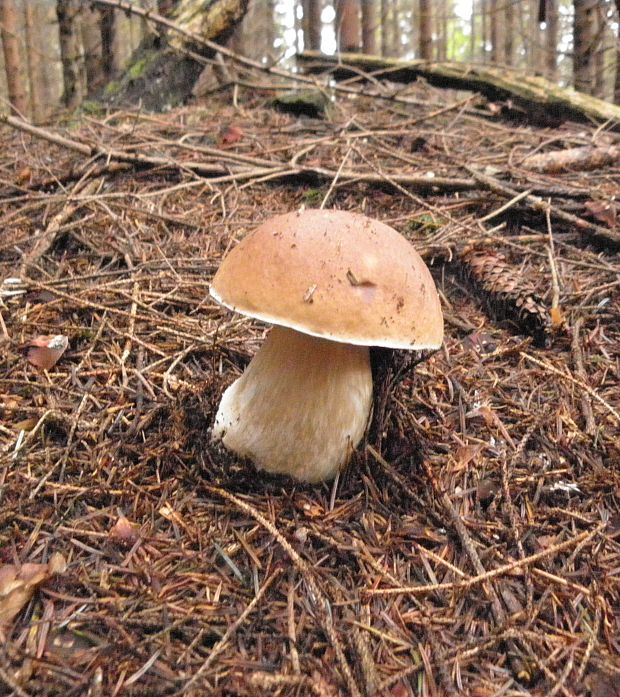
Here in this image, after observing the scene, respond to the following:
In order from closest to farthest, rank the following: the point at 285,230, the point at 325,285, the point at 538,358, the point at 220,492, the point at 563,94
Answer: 1. the point at 325,285
2. the point at 285,230
3. the point at 220,492
4. the point at 538,358
5. the point at 563,94

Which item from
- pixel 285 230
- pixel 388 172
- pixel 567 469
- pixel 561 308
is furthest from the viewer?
pixel 388 172

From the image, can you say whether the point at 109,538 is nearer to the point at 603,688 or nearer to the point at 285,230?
the point at 285,230

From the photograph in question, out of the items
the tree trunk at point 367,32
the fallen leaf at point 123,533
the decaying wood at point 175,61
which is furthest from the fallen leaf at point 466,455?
the tree trunk at point 367,32

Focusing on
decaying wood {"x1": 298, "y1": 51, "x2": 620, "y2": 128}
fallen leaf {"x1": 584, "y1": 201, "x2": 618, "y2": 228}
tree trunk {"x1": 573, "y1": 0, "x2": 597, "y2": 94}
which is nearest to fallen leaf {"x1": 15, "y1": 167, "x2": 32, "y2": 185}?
fallen leaf {"x1": 584, "y1": 201, "x2": 618, "y2": 228}

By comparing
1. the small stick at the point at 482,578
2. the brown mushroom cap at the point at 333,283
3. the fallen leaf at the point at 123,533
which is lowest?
the small stick at the point at 482,578

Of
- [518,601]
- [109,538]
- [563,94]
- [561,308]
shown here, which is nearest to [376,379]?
[518,601]

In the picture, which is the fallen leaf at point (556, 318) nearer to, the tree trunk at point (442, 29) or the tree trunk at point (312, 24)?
the tree trunk at point (312, 24)

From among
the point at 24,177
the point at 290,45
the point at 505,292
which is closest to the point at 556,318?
the point at 505,292
